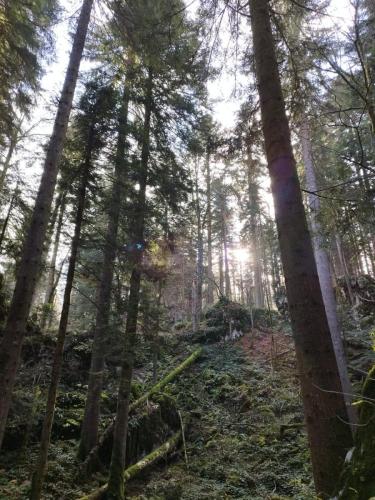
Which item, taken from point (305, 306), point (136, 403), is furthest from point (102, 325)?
point (305, 306)

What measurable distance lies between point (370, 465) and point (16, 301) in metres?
5.35

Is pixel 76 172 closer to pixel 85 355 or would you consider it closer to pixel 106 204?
pixel 106 204

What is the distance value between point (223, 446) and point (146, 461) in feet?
8.15

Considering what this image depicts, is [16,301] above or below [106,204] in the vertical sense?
below

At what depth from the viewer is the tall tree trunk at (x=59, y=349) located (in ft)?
17.1

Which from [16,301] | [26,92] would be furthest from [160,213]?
[26,92]

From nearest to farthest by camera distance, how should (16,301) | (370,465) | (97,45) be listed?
1. (370,465)
2. (16,301)
3. (97,45)

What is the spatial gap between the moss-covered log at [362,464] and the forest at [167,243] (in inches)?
0.5

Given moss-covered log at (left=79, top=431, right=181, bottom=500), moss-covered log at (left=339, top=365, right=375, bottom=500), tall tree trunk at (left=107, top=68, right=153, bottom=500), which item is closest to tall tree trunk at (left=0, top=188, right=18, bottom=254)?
tall tree trunk at (left=107, top=68, right=153, bottom=500)

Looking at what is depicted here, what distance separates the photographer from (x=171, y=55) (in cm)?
705

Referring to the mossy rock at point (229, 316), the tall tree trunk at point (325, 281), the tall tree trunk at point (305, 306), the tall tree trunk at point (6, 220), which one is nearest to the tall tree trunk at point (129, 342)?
the tall tree trunk at point (6, 220)

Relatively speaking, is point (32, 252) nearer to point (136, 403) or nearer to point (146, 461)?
point (146, 461)

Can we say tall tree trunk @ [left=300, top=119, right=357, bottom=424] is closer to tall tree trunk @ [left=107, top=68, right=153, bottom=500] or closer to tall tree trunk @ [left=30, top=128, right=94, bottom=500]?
tall tree trunk @ [left=107, top=68, right=153, bottom=500]

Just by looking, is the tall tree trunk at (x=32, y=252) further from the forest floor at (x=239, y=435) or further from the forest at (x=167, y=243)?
the forest floor at (x=239, y=435)
